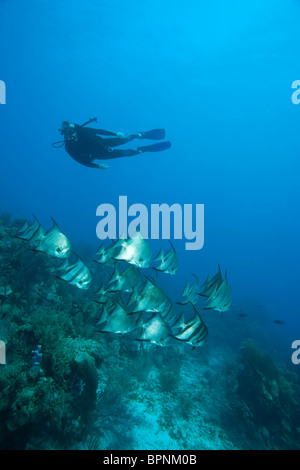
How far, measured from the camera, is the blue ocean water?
38156mm

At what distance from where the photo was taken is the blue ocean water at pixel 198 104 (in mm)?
38156

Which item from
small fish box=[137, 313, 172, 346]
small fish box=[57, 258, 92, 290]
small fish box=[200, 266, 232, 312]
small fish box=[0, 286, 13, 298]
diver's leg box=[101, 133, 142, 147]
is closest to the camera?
small fish box=[137, 313, 172, 346]

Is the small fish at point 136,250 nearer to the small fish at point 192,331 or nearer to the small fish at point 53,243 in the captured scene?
the small fish at point 53,243

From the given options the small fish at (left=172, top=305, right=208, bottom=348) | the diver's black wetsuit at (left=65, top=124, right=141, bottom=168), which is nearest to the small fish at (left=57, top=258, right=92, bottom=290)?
the small fish at (left=172, top=305, right=208, bottom=348)

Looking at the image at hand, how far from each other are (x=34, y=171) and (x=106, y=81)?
454 feet

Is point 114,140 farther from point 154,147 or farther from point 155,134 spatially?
point 155,134

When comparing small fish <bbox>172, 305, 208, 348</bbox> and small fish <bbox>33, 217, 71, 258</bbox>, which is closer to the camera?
small fish <bbox>172, 305, 208, 348</bbox>

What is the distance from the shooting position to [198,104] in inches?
2724

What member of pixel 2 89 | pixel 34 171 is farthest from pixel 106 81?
pixel 34 171

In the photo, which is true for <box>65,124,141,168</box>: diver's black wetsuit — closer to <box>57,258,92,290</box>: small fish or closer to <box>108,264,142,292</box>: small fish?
<box>57,258,92,290</box>: small fish

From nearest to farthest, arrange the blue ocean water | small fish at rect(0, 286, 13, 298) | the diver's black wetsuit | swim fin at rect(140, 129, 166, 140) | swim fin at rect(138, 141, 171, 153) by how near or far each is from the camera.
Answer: small fish at rect(0, 286, 13, 298) → the diver's black wetsuit → swim fin at rect(138, 141, 171, 153) → swim fin at rect(140, 129, 166, 140) → the blue ocean water

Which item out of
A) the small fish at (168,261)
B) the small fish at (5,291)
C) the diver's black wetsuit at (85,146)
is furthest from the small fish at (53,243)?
the diver's black wetsuit at (85,146)

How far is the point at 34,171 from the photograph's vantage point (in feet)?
578

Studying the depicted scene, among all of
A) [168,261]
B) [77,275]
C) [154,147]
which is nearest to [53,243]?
[77,275]
